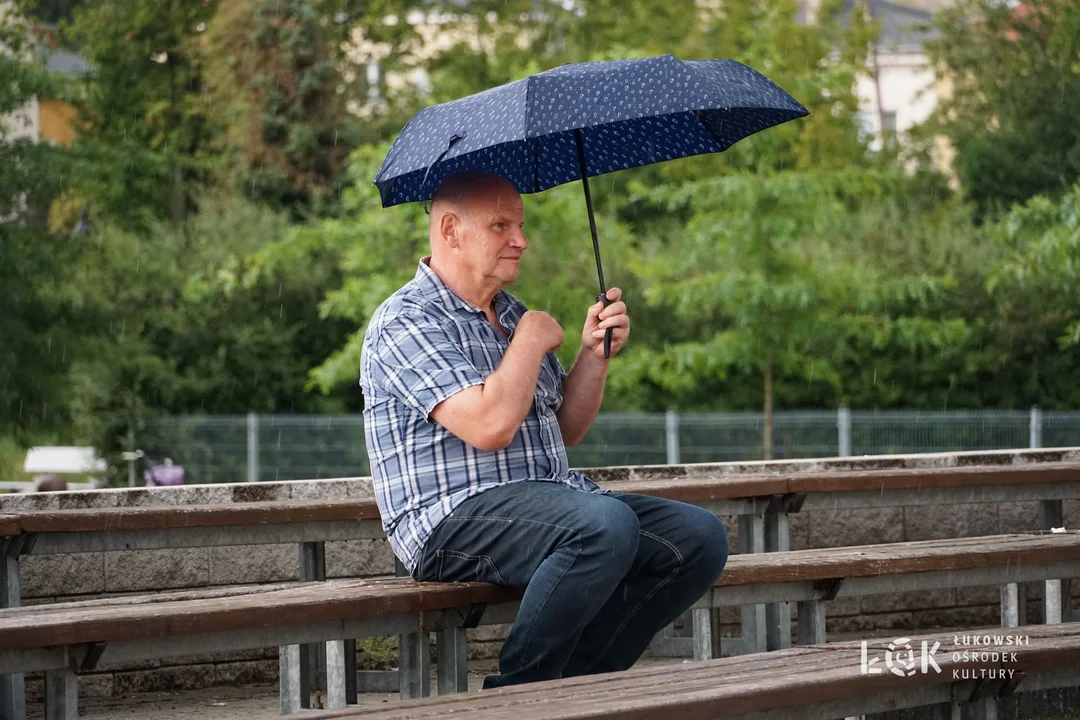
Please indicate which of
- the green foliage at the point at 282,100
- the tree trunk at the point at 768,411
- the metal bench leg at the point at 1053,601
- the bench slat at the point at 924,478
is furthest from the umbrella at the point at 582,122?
the green foliage at the point at 282,100

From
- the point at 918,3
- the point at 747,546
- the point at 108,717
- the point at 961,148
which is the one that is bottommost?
the point at 108,717

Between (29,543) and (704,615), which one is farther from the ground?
(29,543)

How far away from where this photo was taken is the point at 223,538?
461 centimetres

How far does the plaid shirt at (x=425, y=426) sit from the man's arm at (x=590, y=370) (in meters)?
0.28

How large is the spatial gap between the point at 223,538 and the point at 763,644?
2.02 m

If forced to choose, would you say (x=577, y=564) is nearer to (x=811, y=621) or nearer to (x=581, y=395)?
(x=581, y=395)

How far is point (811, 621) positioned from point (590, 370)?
1.04 meters

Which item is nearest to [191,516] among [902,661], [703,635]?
[703,635]

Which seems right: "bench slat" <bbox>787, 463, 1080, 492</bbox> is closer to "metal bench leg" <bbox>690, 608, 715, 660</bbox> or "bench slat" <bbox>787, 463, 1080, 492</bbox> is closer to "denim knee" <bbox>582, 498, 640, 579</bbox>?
"metal bench leg" <bbox>690, 608, 715, 660</bbox>

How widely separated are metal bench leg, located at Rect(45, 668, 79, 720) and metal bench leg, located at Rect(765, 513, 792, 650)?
2.73 m

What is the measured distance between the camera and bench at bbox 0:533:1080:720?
3160 millimetres

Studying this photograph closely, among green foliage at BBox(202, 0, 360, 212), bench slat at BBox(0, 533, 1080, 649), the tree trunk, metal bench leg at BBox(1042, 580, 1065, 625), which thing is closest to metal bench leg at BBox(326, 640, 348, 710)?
bench slat at BBox(0, 533, 1080, 649)

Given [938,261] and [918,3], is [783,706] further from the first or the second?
[918,3]

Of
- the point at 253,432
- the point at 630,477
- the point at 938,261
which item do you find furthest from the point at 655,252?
the point at 630,477
